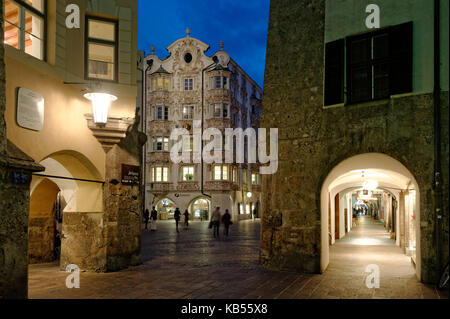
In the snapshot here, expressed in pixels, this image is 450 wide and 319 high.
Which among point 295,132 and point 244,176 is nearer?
point 295,132

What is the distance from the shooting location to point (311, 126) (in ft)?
34.0

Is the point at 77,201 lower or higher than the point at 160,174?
lower

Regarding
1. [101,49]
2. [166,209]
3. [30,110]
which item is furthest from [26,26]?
[166,209]

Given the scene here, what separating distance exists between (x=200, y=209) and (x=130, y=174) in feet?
105

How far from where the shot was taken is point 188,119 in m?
41.7

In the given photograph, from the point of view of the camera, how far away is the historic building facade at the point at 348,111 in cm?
862

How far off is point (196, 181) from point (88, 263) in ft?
99.6

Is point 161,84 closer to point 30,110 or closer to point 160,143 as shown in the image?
point 160,143

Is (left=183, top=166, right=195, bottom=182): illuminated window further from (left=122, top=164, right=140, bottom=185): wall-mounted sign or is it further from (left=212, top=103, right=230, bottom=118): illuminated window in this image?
(left=122, top=164, right=140, bottom=185): wall-mounted sign

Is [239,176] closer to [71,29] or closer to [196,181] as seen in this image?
[196,181]

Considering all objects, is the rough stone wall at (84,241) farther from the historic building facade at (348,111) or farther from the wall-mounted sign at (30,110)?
the historic building facade at (348,111)

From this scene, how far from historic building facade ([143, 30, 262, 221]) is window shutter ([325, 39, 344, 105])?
30480 millimetres

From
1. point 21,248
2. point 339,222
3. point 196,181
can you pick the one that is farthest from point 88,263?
point 196,181

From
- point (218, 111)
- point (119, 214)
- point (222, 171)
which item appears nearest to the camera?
point (119, 214)
